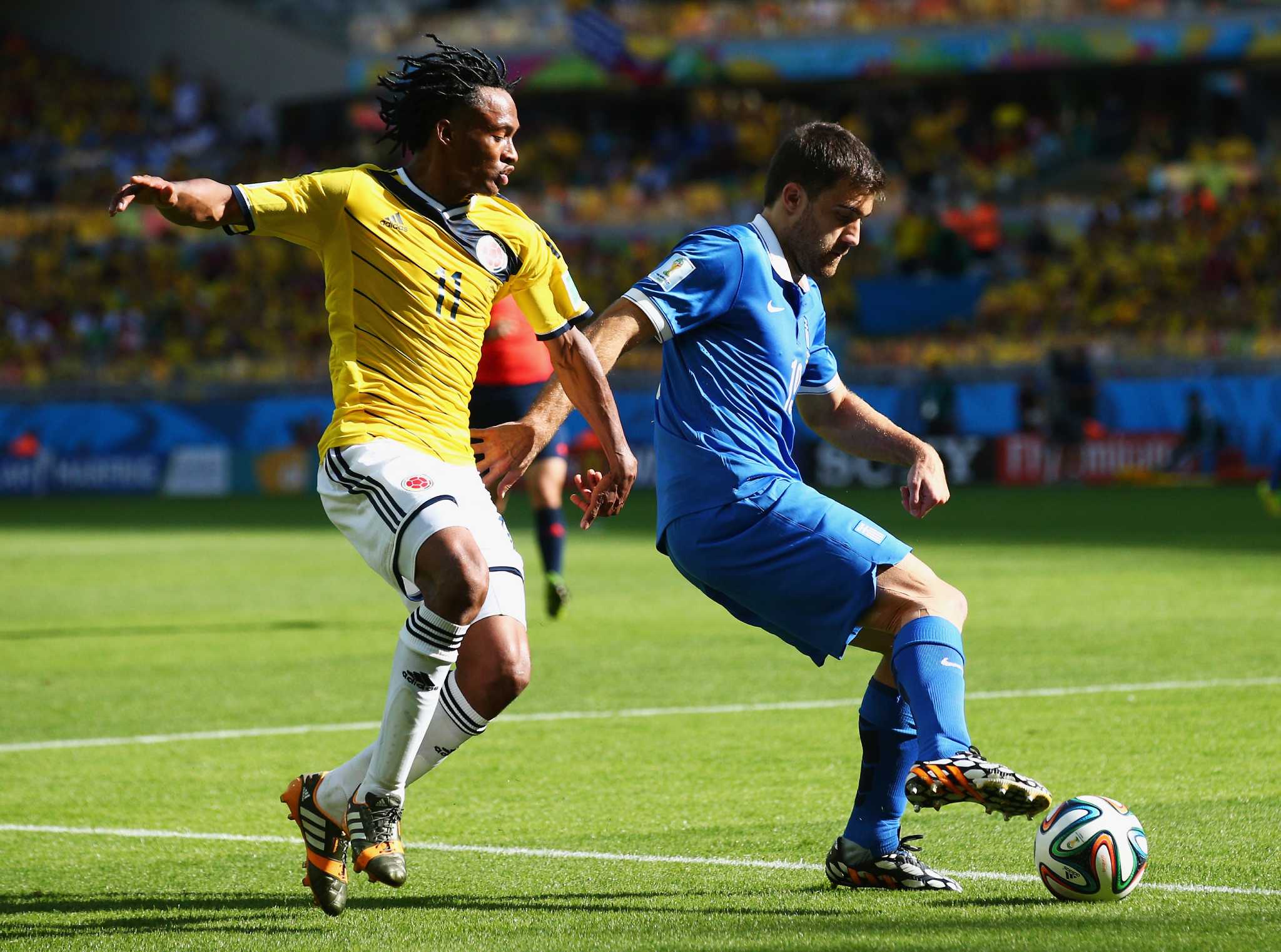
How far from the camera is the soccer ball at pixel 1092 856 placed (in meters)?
4.46

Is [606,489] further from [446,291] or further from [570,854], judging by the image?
[570,854]

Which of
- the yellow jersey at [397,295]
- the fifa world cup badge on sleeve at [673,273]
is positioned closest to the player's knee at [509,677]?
the yellow jersey at [397,295]

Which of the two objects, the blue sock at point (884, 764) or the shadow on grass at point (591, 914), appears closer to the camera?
the shadow on grass at point (591, 914)

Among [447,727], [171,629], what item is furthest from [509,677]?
[171,629]

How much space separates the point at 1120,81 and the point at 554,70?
12242 millimetres

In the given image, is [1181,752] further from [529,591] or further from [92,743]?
[529,591]

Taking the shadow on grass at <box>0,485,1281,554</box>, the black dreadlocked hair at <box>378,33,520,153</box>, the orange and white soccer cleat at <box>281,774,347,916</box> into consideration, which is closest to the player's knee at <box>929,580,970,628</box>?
the orange and white soccer cleat at <box>281,774,347,916</box>

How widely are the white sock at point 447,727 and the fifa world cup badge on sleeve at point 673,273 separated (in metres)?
1.21

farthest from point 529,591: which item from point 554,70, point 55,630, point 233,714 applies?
point 554,70

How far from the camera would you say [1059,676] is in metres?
8.73

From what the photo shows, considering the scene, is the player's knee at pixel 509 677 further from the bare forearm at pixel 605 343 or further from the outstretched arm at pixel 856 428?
the outstretched arm at pixel 856 428

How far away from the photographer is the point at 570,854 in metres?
5.21

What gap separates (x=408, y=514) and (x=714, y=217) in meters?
32.0

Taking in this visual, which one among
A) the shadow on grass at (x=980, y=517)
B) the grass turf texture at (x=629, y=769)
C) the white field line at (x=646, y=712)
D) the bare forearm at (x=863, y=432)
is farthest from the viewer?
the shadow on grass at (x=980, y=517)
